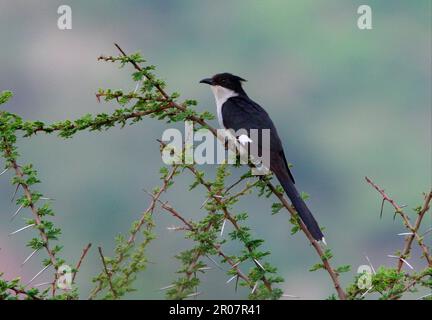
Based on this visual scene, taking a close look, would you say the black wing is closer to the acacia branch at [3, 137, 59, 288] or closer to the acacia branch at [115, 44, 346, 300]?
the acacia branch at [115, 44, 346, 300]

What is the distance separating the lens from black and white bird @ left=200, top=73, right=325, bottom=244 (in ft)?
19.9

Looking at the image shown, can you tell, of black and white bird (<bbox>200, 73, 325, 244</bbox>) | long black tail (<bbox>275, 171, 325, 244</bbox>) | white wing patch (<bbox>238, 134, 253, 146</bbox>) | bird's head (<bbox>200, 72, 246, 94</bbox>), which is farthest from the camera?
bird's head (<bbox>200, 72, 246, 94</bbox>)

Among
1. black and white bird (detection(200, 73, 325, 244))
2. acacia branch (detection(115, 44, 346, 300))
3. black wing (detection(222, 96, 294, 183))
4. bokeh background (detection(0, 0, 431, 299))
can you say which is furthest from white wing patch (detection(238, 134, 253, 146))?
bokeh background (detection(0, 0, 431, 299))

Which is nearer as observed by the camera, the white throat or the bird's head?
the white throat

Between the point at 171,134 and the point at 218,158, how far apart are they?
67 cm

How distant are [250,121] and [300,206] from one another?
4.96 ft

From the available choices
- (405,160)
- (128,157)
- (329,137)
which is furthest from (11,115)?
(329,137)

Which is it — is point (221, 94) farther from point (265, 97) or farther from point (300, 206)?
point (265, 97)

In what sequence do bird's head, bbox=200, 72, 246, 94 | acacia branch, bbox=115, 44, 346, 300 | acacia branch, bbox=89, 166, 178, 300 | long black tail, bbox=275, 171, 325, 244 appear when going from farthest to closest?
1. bird's head, bbox=200, 72, 246, 94
2. long black tail, bbox=275, 171, 325, 244
3. acacia branch, bbox=89, 166, 178, 300
4. acacia branch, bbox=115, 44, 346, 300

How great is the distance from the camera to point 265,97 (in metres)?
65.8

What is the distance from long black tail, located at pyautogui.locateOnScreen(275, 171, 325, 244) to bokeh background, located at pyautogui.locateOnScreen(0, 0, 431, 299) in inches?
864

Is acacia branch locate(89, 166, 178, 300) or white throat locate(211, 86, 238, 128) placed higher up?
white throat locate(211, 86, 238, 128)

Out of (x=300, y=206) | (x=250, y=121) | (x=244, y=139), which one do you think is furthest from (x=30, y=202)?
(x=250, y=121)

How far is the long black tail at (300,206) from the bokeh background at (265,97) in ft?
72.0
